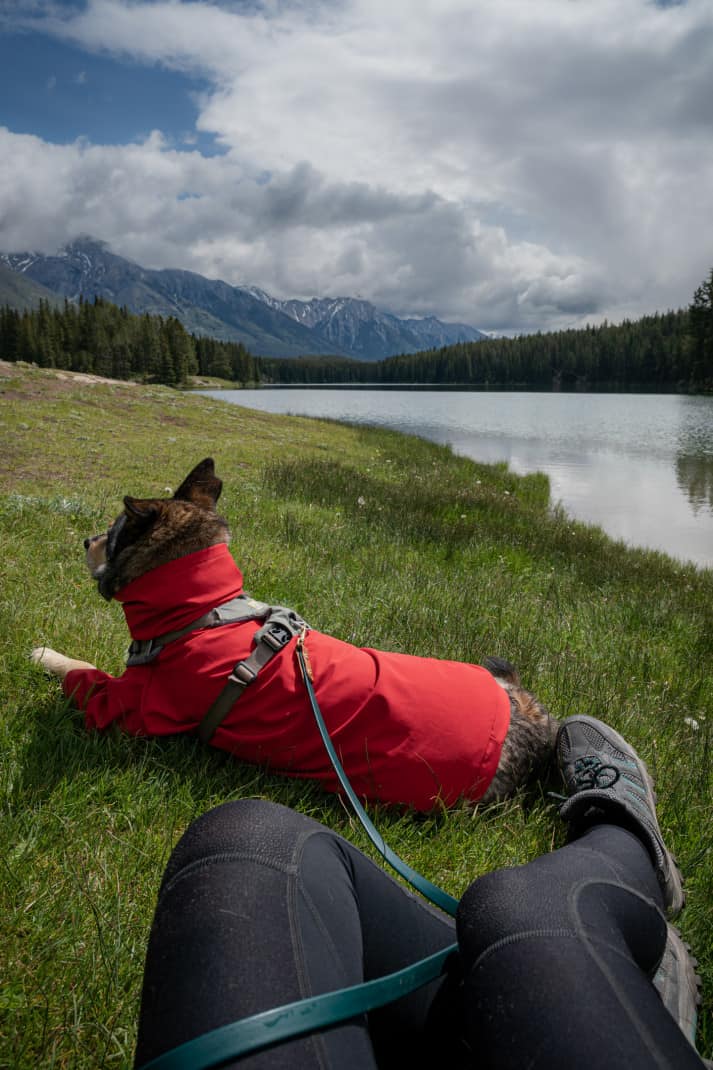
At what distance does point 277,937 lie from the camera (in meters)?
1.39

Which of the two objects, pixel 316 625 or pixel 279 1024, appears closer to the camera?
pixel 279 1024

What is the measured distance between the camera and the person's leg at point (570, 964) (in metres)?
1.24

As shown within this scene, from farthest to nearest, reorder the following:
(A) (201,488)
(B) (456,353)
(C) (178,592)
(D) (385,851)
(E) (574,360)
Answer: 1. (B) (456,353)
2. (E) (574,360)
3. (A) (201,488)
4. (C) (178,592)
5. (D) (385,851)

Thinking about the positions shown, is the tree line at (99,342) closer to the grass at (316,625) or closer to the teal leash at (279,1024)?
the grass at (316,625)

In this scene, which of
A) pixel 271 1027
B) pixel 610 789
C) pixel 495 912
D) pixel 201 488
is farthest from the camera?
pixel 201 488

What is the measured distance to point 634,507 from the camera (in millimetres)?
17953

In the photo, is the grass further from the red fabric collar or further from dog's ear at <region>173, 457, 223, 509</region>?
dog's ear at <region>173, 457, 223, 509</region>

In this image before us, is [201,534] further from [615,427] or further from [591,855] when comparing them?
[615,427]

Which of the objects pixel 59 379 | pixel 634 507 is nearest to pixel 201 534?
pixel 634 507

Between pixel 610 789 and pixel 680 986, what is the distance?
29.0 inches

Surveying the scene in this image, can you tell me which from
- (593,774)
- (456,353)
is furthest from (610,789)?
(456,353)

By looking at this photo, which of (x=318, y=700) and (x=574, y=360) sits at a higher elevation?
(x=574, y=360)

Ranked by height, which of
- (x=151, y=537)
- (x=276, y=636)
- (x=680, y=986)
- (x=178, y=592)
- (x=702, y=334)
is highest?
(x=702, y=334)

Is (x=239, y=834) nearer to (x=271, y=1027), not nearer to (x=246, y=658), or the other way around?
(x=271, y=1027)
